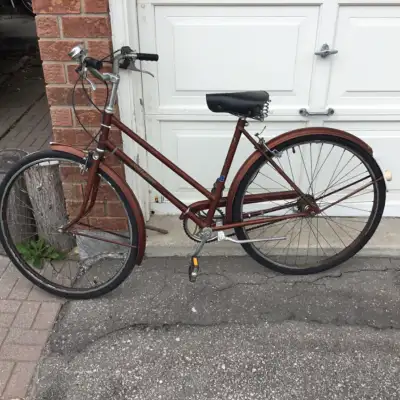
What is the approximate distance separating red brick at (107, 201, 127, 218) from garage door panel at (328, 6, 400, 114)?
154 cm

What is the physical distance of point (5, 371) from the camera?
2.46 meters

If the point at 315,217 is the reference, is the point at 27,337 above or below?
below

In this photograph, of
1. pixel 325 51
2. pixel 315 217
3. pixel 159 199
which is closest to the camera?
pixel 325 51

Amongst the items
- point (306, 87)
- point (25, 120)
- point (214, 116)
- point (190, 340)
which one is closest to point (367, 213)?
point (306, 87)

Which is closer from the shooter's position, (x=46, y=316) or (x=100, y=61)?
(x=100, y=61)

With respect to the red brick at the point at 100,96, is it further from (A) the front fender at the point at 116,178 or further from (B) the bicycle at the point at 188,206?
(A) the front fender at the point at 116,178

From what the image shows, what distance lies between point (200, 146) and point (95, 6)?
3.78ft

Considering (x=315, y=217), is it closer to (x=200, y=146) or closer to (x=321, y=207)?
(x=321, y=207)

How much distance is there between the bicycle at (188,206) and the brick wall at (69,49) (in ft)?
0.48

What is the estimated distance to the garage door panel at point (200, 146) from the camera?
128 inches

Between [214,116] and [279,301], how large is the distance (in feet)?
4.19

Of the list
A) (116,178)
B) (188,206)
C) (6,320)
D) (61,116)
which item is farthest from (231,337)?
(61,116)

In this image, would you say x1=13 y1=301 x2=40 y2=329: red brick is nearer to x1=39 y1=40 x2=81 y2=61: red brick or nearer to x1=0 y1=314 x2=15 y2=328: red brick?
x1=0 y1=314 x2=15 y2=328: red brick

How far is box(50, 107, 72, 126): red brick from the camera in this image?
280 cm
